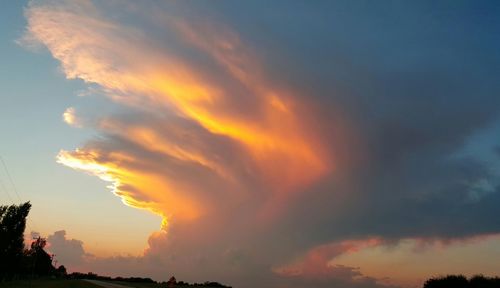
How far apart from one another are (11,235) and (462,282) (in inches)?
3609

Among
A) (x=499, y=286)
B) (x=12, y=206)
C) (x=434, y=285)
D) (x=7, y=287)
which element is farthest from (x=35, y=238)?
(x=499, y=286)

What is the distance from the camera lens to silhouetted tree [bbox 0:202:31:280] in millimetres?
93688

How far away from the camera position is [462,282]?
74438 millimetres

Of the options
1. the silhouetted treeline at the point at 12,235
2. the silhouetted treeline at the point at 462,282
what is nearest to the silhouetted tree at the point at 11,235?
the silhouetted treeline at the point at 12,235

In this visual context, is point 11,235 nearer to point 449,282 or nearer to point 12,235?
point 12,235

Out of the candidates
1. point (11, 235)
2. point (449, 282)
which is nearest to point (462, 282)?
point (449, 282)

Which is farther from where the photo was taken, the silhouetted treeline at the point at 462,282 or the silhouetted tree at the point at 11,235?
the silhouetted tree at the point at 11,235

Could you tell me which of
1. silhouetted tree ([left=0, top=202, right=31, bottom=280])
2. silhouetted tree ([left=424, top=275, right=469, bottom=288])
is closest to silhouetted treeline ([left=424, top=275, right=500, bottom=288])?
silhouetted tree ([left=424, top=275, right=469, bottom=288])

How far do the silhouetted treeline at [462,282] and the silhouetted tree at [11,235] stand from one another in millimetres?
85949

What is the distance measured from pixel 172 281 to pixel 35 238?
549 ft

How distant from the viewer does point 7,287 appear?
85000 mm

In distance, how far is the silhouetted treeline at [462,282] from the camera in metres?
67.1

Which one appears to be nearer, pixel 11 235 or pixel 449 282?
pixel 449 282

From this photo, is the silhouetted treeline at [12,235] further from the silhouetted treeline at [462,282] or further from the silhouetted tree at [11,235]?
the silhouetted treeline at [462,282]
